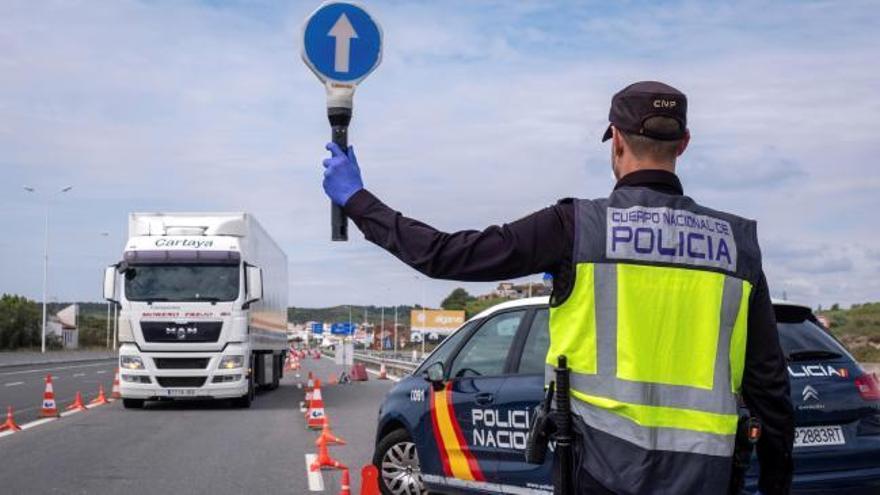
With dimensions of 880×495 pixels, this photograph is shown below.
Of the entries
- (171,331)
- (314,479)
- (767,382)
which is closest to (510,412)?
(314,479)

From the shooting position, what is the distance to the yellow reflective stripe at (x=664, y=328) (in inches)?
117

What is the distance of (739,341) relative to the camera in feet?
10.3

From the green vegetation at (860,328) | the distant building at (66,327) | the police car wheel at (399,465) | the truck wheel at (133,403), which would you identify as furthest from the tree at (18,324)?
the police car wheel at (399,465)

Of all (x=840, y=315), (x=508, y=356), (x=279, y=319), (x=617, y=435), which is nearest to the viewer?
(x=617, y=435)

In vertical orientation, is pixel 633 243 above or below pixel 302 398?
above

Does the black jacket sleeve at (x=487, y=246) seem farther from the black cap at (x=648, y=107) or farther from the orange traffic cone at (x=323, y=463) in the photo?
the orange traffic cone at (x=323, y=463)

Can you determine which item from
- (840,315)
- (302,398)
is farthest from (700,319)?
(840,315)

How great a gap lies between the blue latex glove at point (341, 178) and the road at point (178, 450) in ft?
24.6

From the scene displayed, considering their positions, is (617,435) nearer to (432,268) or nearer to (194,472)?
(432,268)

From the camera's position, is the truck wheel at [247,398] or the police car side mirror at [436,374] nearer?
the police car side mirror at [436,374]

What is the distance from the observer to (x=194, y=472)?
11.5 m

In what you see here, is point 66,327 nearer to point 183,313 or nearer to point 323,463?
point 183,313

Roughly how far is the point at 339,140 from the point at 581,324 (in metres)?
0.99

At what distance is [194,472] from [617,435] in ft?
A: 30.5
